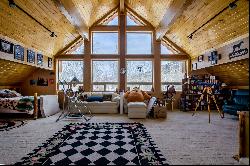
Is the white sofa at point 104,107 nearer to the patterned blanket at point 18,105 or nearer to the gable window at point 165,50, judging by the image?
the patterned blanket at point 18,105

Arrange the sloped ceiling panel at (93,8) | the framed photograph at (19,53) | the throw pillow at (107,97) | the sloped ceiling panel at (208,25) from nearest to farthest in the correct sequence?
the sloped ceiling panel at (208,25) < the framed photograph at (19,53) < the sloped ceiling panel at (93,8) < the throw pillow at (107,97)

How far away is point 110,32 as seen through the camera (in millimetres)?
9867

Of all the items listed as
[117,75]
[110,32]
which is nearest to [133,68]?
[117,75]

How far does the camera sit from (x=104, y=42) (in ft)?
32.3

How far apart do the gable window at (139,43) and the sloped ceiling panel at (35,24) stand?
255 centimetres

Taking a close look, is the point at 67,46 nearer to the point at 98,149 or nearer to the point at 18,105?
the point at 18,105

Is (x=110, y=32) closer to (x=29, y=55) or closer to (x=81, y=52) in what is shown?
(x=81, y=52)

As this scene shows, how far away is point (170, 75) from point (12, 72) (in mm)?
6365

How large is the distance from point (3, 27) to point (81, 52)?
4344 millimetres

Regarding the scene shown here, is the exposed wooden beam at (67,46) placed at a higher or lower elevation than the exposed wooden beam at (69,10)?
lower

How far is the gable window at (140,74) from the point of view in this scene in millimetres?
9797

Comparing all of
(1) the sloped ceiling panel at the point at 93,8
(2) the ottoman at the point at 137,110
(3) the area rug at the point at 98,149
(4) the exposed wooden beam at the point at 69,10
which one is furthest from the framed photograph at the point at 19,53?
(2) the ottoman at the point at 137,110

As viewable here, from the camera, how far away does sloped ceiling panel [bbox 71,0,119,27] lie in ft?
23.8

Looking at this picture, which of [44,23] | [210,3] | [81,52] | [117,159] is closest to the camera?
[117,159]
